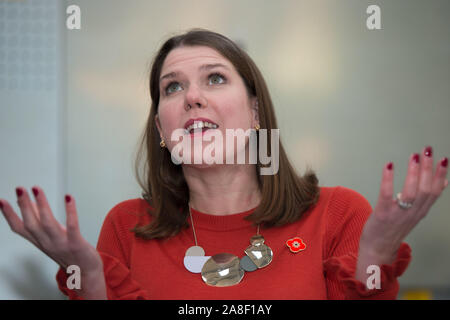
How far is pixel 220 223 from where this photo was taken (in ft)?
3.40

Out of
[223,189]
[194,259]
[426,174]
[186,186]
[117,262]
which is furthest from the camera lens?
[186,186]

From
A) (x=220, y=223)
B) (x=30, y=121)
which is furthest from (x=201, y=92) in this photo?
(x=30, y=121)

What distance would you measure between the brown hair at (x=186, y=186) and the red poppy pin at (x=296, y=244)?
55 millimetres

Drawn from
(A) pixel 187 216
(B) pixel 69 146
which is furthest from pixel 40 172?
(A) pixel 187 216

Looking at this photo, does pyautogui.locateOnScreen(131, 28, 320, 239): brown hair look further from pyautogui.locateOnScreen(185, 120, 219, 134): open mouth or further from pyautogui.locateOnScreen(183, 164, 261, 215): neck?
pyautogui.locateOnScreen(185, 120, 219, 134): open mouth

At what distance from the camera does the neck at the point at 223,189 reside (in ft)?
3.50

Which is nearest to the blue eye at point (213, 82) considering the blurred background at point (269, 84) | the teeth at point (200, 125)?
the teeth at point (200, 125)

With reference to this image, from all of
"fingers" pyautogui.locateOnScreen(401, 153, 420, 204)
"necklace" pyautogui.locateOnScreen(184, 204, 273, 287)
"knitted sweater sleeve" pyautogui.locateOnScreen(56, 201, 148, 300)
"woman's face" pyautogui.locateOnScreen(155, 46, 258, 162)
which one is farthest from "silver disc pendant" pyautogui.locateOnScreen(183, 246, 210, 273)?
"fingers" pyautogui.locateOnScreen(401, 153, 420, 204)

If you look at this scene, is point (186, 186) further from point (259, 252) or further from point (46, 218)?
point (46, 218)

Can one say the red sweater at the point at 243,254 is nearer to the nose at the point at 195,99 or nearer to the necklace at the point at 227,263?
the necklace at the point at 227,263

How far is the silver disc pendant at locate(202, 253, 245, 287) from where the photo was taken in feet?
2.87

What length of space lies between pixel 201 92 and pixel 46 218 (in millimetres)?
455
